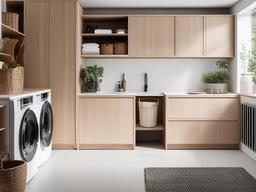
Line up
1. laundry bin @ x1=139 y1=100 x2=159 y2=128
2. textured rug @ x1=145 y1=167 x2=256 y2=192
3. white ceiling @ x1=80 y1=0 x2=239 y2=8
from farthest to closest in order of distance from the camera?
laundry bin @ x1=139 y1=100 x2=159 y2=128 < white ceiling @ x1=80 y1=0 x2=239 y2=8 < textured rug @ x1=145 y1=167 x2=256 y2=192

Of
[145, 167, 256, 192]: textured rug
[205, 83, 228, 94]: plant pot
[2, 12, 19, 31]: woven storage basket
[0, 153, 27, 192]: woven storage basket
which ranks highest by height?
[2, 12, 19, 31]: woven storage basket

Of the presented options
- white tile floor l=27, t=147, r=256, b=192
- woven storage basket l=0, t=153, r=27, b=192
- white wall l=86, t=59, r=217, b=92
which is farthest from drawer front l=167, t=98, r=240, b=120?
woven storage basket l=0, t=153, r=27, b=192

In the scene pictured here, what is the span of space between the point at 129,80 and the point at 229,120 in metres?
1.77

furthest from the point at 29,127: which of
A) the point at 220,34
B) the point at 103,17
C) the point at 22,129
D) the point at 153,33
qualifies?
the point at 220,34

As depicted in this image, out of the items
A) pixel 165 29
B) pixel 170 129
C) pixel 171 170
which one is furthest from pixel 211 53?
pixel 171 170

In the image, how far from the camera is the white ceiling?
565cm

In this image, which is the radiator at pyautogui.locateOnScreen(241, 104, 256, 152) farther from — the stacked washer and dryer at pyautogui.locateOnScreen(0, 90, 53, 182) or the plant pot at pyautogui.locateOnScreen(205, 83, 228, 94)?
the stacked washer and dryer at pyautogui.locateOnScreen(0, 90, 53, 182)

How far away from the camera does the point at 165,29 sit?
19.2 feet

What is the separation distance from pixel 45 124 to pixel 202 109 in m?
2.29

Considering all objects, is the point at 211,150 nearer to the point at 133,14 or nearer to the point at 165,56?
the point at 165,56

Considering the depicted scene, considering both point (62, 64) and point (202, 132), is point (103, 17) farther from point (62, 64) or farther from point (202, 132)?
point (202, 132)

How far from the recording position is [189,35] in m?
5.86

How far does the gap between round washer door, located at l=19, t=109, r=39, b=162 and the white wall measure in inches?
89.5

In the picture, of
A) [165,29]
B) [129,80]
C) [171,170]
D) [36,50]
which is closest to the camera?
[171,170]
